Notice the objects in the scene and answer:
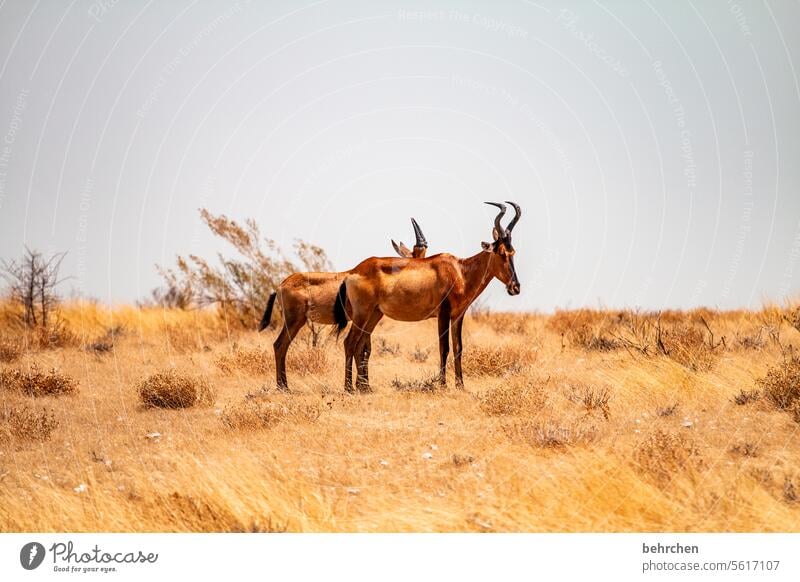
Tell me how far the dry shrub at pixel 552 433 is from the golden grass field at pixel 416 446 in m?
0.03

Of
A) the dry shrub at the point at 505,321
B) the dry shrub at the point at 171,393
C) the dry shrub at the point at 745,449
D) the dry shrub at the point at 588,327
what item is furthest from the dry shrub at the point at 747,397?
the dry shrub at the point at 505,321

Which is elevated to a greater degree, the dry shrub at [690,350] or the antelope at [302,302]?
the antelope at [302,302]

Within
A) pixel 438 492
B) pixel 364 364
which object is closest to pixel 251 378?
pixel 364 364

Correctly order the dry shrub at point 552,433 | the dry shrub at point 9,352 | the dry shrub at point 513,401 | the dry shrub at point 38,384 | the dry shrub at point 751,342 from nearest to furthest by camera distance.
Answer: the dry shrub at point 552,433, the dry shrub at point 513,401, the dry shrub at point 38,384, the dry shrub at point 751,342, the dry shrub at point 9,352

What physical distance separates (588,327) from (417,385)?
6.28 m

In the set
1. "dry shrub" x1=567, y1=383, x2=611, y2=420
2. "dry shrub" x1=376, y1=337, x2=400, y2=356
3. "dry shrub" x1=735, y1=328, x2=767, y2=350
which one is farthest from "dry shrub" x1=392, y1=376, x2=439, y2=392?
"dry shrub" x1=735, y1=328, x2=767, y2=350

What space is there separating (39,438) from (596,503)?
21.3ft

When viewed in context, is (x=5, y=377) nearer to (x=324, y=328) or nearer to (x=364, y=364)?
(x=364, y=364)

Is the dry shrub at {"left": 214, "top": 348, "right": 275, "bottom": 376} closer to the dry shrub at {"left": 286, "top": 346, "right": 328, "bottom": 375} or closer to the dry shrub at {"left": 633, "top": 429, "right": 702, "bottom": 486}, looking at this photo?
the dry shrub at {"left": 286, "top": 346, "right": 328, "bottom": 375}

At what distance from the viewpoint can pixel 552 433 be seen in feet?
27.5

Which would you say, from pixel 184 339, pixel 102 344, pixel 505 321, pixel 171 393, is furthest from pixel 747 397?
pixel 102 344

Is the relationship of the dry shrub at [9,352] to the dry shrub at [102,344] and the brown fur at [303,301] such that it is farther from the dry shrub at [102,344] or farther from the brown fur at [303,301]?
the brown fur at [303,301]

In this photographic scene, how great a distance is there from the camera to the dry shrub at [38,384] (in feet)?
40.0

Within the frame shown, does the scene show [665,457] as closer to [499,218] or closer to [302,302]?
[499,218]
